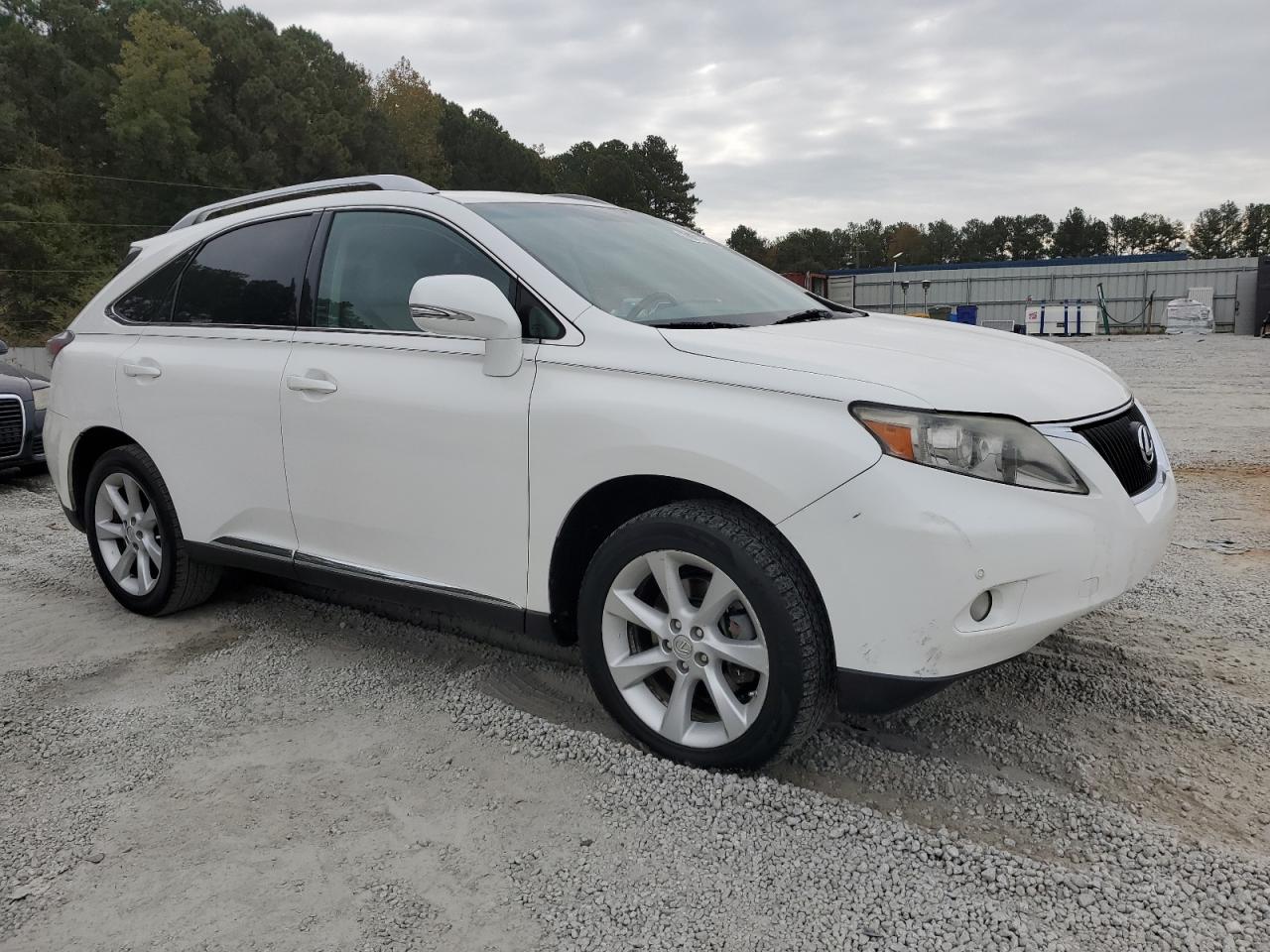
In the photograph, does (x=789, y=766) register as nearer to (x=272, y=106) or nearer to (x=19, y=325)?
(x=19, y=325)

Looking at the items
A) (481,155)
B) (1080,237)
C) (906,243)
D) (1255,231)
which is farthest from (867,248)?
(481,155)

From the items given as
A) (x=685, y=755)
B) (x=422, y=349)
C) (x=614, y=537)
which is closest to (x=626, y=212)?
(x=422, y=349)

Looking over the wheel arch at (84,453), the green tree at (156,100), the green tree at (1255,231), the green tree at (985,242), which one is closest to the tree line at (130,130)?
the green tree at (156,100)

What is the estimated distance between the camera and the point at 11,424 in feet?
26.0

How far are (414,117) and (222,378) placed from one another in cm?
6766

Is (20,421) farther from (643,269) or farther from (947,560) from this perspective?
(947,560)

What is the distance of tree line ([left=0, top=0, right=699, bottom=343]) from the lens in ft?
133

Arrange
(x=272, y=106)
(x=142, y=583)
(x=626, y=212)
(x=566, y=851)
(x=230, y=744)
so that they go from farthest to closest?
(x=272, y=106), (x=142, y=583), (x=626, y=212), (x=230, y=744), (x=566, y=851)

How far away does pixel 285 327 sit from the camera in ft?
11.9

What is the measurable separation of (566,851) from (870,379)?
1.42m

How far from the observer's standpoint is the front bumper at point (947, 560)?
7.51 ft

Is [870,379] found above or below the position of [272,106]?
below

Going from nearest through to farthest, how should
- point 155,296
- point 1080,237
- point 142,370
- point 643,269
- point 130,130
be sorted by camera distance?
point 643,269 → point 142,370 → point 155,296 → point 130,130 → point 1080,237

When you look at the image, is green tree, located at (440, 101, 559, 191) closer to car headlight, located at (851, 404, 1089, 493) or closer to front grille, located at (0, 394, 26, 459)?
front grille, located at (0, 394, 26, 459)
